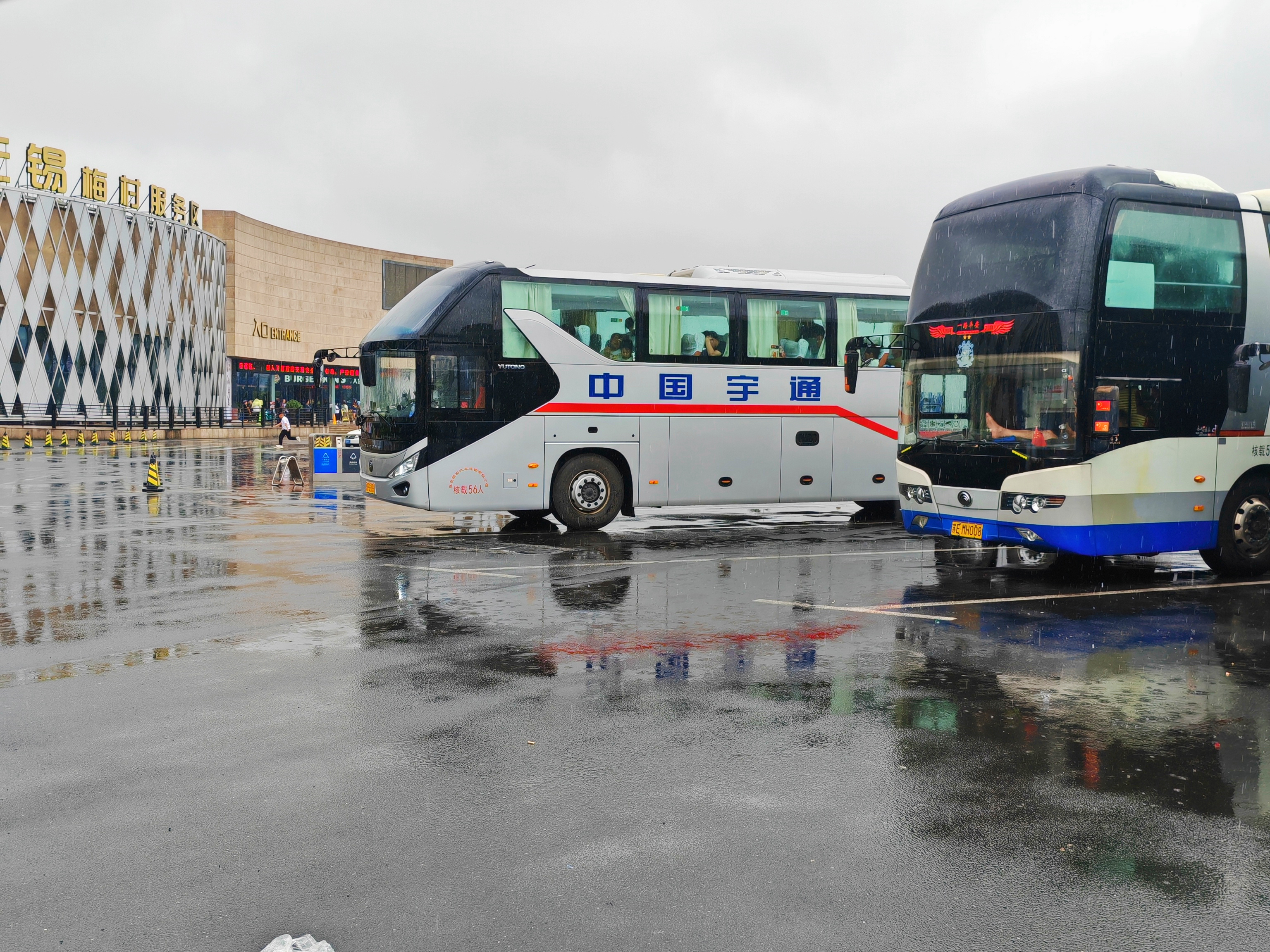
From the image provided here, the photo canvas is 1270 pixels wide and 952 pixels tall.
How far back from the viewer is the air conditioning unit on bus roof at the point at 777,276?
57.6 feet

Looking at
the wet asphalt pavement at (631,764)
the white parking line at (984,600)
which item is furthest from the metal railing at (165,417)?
the white parking line at (984,600)

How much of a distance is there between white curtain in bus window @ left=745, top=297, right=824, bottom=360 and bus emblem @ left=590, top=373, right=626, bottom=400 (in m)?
2.07

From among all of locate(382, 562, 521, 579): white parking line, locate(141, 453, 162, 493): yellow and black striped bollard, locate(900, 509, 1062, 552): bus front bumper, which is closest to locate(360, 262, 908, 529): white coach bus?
locate(900, 509, 1062, 552): bus front bumper

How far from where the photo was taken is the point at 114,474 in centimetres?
2845

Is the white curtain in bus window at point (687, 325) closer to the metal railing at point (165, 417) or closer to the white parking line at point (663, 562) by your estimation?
the white parking line at point (663, 562)

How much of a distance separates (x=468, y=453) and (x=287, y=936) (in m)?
12.5

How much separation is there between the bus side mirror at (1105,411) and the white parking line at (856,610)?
2.75 m

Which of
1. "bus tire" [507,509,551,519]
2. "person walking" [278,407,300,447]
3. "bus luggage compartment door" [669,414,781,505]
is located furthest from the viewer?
"person walking" [278,407,300,447]

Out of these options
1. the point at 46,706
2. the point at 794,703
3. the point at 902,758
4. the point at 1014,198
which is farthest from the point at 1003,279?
the point at 46,706

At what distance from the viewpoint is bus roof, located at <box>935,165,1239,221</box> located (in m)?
11.4

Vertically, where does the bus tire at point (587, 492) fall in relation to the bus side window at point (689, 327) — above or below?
below

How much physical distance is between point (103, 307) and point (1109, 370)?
62.7 m

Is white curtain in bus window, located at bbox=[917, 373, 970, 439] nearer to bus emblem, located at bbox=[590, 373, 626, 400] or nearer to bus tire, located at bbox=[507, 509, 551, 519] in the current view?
bus emblem, located at bbox=[590, 373, 626, 400]

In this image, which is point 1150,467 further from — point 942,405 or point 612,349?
point 612,349
